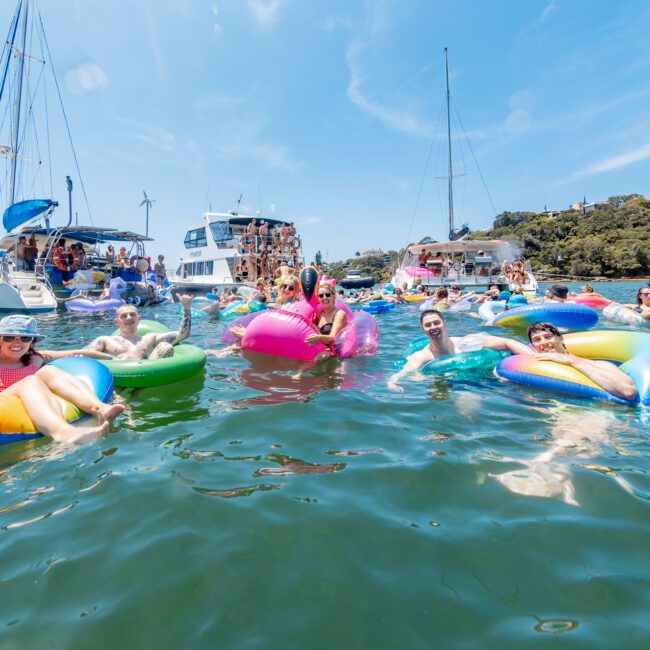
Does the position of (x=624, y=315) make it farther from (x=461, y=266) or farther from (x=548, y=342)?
(x=461, y=266)

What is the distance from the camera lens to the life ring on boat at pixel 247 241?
707 inches

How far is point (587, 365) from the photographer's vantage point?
389 cm

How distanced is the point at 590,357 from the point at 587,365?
3.20ft

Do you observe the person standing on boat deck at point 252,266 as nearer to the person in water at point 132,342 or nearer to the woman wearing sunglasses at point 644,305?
Result: the person in water at point 132,342

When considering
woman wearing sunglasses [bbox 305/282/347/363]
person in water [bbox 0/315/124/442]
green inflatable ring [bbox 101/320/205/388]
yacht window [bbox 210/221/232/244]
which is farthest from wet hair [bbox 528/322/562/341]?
yacht window [bbox 210/221/232/244]

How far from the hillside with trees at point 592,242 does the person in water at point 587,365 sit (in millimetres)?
40238

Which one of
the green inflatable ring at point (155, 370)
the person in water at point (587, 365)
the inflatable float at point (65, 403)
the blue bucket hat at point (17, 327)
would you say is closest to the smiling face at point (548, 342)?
the person in water at point (587, 365)

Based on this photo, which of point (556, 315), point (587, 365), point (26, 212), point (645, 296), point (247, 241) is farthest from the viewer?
point (247, 241)

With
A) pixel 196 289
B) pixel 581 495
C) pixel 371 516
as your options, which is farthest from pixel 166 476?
pixel 196 289

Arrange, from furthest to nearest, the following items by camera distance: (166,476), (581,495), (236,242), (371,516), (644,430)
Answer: (236,242), (644,430), (166,476), (581,495), (371,516)

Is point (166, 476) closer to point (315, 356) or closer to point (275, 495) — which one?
point (275, 495)

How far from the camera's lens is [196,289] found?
1886cm

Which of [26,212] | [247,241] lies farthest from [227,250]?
[26,212]

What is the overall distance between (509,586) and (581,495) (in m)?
0.94
